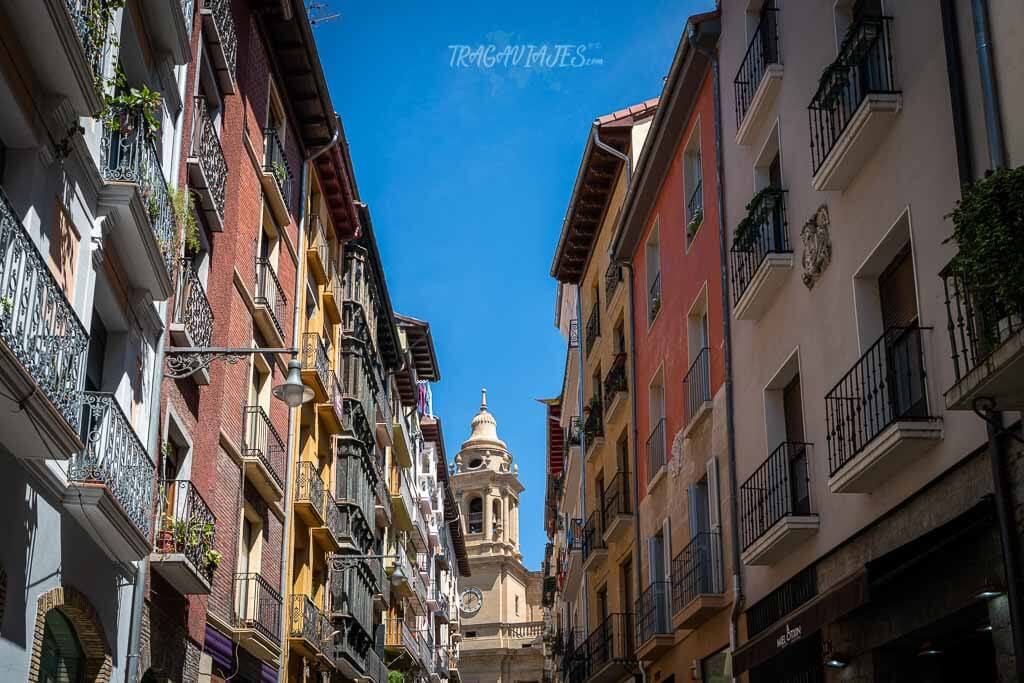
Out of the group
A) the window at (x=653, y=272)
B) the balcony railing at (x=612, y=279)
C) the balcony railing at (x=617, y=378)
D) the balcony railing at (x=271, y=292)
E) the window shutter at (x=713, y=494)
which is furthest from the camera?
the balcony railing at (x=612, y=279)

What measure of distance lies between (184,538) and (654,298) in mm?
12658

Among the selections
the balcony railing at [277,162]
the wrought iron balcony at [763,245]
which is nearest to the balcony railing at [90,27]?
the wrought iron balcony at [763,245]

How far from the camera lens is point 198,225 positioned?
1866cm

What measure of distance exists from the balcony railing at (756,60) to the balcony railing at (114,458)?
9.47 m

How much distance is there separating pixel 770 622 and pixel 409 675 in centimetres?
3248

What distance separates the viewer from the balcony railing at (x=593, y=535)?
30.3m

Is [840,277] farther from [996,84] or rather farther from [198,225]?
[198,225]

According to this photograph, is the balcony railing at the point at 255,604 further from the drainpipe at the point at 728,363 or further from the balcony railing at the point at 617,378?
the balcony railing at the point at 617,378

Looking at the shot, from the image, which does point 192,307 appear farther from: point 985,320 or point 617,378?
point 617,378

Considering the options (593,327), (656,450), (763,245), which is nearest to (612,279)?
(593,327)

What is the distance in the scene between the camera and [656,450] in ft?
82.7

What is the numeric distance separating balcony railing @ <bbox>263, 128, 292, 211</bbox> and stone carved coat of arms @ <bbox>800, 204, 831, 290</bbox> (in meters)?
10.9

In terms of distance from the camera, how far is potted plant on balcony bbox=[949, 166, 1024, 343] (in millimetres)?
8867

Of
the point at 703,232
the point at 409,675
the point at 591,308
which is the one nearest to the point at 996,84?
the point at 703,232
